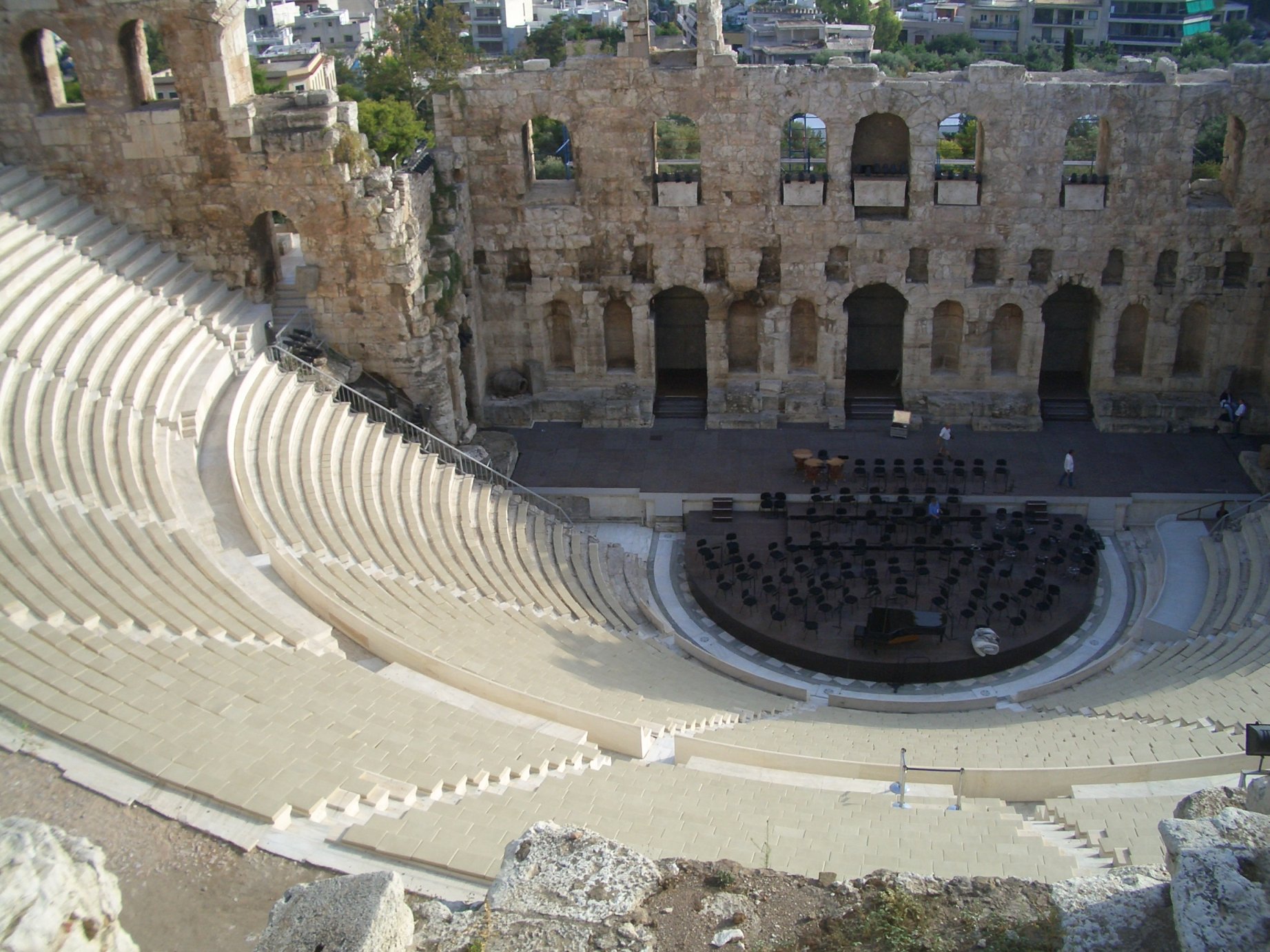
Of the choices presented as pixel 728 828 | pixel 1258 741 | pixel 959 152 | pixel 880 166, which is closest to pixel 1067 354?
pixel 880 166

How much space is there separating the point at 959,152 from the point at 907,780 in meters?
27.3

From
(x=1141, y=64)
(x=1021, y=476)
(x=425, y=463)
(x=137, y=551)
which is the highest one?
(x=1141, y=64)

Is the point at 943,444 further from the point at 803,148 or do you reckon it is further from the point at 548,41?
the point at 548,41

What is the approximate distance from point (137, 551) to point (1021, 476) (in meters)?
19.7

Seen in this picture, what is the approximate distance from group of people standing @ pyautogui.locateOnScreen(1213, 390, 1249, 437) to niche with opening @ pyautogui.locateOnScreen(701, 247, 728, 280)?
12756mm

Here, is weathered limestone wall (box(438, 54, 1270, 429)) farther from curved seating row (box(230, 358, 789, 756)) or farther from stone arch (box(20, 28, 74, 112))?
stone arch (box(20, 28, 74, 112))

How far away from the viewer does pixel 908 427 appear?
3038 cm

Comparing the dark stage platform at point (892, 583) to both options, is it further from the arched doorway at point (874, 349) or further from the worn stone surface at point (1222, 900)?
the worn stone surface at point (1222, 900)

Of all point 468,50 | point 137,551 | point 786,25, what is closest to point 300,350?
point 137,551

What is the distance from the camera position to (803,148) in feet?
158

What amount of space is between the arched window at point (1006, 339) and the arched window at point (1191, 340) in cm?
383

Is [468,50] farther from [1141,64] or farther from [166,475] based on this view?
[166,475]

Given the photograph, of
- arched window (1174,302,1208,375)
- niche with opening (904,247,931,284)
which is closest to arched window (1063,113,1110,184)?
niche with opening (904,247,931,284)

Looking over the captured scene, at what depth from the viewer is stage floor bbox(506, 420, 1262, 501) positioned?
27.8m
